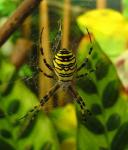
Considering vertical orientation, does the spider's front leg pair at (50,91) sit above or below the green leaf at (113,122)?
above

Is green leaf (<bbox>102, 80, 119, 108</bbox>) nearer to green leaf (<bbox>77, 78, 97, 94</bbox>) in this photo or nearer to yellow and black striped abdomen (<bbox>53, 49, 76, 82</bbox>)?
green leaf (<bbox>77, 78, 97, 94</bbox>)

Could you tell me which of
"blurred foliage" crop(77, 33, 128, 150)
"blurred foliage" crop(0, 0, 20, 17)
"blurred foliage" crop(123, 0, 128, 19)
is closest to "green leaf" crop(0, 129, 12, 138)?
"blurred foliage" crop(77, 33, 128, 150)

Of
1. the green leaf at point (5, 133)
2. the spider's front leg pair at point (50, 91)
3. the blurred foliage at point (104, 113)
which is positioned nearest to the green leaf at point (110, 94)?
the blurred foliage at point (104, 113)

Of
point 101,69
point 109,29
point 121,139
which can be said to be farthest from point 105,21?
point 121,139

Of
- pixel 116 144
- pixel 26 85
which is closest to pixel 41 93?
pixel 26 85

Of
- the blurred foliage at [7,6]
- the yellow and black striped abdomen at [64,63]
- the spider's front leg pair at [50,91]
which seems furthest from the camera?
the blurred foliage at [7,6]

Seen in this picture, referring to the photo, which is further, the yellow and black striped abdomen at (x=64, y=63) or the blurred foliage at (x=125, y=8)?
the blurred foliage at (x=125, y=8)

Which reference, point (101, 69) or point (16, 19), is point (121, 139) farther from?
point (16, 19)

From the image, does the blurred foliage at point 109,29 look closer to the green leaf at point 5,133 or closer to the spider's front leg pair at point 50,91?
the spider's front leg pair at point 50,91
